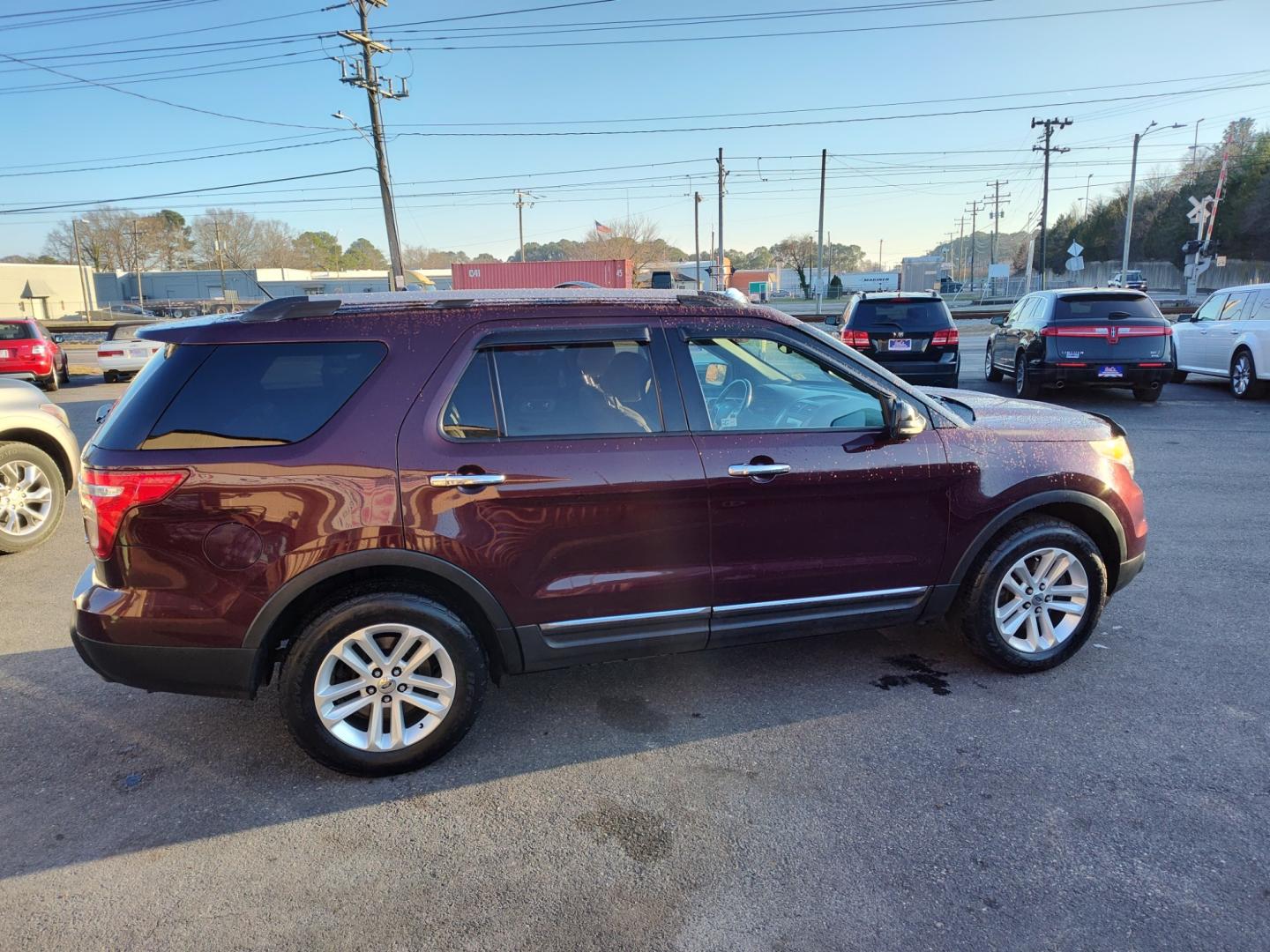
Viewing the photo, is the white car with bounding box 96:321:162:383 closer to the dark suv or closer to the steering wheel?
the dark suv

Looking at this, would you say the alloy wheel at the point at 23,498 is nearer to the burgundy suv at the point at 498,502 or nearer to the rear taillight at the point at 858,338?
the burgundy suv at the point at 498,502

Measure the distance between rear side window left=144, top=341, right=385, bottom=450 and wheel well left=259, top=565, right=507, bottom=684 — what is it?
1.88 ft

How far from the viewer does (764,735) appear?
3.38 m

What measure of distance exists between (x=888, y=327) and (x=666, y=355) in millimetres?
9078

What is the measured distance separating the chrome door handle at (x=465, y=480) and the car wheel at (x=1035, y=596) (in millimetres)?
2305

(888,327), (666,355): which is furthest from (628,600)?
(888,327)

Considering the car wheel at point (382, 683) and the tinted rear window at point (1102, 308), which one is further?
the tinted rear window at point (1102, 308)

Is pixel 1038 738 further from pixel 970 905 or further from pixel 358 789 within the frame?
pixel 358 789

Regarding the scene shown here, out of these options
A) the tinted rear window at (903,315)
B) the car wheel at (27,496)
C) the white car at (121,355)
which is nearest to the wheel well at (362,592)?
the car wheel at (27,496)

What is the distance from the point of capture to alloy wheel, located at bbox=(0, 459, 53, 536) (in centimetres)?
609

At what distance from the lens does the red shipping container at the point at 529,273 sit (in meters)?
35.9

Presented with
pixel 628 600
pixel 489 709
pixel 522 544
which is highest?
pixel 522 544

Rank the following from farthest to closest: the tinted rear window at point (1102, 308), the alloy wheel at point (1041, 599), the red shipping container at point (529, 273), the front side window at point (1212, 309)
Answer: the red shipping container at point (529, 273), the front side window at point (1212, 309), the tinted rear window at point (1102, 308), the alloy wheel at point (1041, 599)

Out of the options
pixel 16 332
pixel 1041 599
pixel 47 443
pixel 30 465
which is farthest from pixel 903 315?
pixel 16 332
